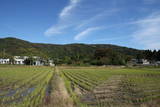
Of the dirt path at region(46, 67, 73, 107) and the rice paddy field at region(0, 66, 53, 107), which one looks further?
the rice paddy field at region(0, 66, 53, 107)

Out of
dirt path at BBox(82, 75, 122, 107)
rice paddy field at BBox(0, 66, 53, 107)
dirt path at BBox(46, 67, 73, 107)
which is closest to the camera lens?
dirt path at BBox(46, 67, 73, 107)

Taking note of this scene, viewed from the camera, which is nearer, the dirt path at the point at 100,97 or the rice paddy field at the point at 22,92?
the rice paddy field at the point at 22,92

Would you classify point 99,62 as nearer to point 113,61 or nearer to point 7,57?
point 113,61

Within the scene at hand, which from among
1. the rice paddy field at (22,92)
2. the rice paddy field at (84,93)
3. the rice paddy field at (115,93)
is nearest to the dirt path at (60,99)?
the rice paddy field at (84,93)

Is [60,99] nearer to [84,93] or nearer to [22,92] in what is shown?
[84,93]

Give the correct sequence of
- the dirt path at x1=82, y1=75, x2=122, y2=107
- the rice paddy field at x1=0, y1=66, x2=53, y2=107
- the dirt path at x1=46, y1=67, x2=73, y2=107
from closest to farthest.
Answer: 1. the dirt path at x1=46, y1=67, x2=73, y2=107
2. the rice paddy field at x1=0, y1=66, x2=53, y2=107
3. the dirt path at x1=82, y1=75, x2=122, y2=107

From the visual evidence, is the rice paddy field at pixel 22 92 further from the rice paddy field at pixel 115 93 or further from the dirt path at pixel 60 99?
the rice paddy field at pixel 115 93

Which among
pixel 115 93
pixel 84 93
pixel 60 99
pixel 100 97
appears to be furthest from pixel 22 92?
pixel 115 93

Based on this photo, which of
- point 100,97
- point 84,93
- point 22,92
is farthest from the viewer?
point 22,92

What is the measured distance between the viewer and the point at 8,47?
200 metres

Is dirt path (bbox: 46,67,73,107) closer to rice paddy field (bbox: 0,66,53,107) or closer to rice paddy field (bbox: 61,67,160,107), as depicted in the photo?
rice paddy field (bbox: 61,67,160,107)

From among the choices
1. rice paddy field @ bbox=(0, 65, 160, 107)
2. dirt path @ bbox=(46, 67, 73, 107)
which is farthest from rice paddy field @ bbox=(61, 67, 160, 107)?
dirt path @ bbox=(46, 67, 73, 107)

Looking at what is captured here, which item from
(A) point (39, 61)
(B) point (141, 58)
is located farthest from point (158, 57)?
(A) point (39, 61)

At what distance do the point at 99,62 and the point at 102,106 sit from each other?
Answer: 101 meters
